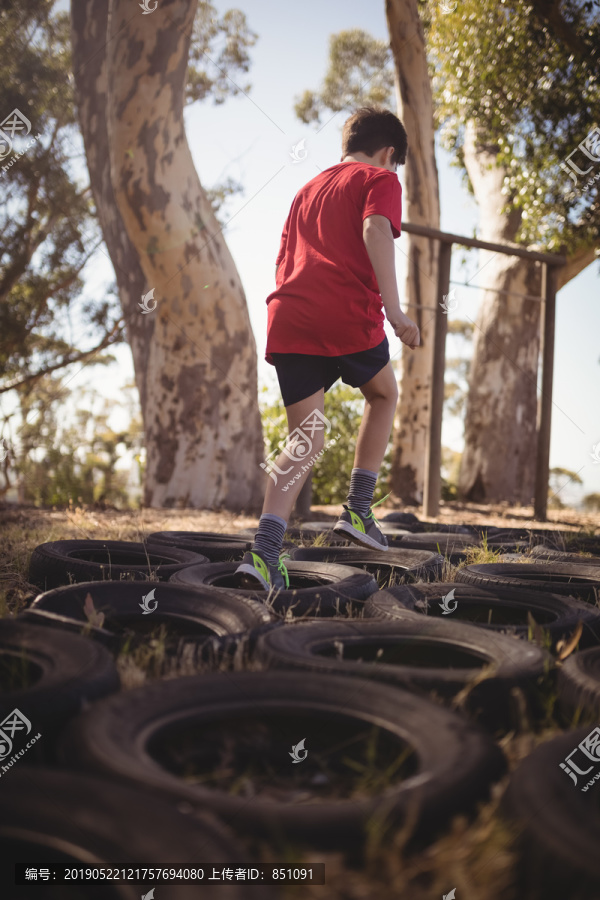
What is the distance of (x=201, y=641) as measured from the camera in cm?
208

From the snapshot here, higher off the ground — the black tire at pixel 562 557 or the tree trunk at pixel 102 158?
the tree trunk at pixel 102 158

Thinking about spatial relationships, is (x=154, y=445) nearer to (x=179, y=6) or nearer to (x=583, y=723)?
(x=179, y=6)

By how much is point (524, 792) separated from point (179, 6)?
779 cm

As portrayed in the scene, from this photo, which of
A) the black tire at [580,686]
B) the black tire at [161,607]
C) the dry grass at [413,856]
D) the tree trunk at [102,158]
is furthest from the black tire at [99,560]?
the tree trunk at [102,158]

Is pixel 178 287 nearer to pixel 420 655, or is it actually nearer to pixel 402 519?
pixel 402 519

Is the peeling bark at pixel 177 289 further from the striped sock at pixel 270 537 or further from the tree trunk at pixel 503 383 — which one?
the striped sock at pixel 270 537

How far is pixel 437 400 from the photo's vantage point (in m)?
7.31

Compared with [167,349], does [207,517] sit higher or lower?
lower

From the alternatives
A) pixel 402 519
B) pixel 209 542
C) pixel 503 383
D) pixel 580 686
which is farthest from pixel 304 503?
pixel 503 383

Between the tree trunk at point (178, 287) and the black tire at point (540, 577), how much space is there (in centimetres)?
453

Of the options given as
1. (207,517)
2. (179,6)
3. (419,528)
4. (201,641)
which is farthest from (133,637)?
(179,6)

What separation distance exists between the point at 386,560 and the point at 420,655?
1.43 m

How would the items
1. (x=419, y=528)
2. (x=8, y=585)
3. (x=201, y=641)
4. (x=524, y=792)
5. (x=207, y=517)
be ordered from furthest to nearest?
(x=207, y=517) < (x=419, y=528) < (x=8, y=585) < (x=201, y=641) < (x=524, y=792)

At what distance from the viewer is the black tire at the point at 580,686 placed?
1715mm
